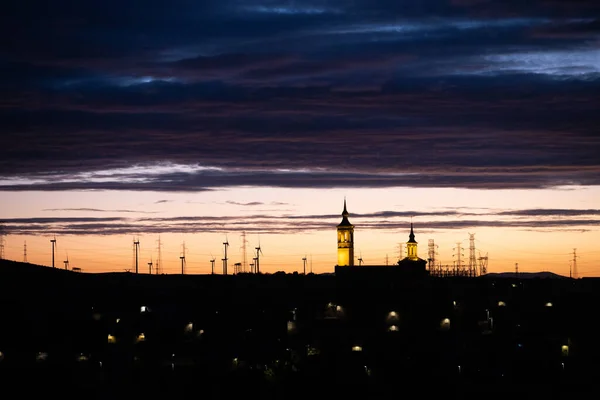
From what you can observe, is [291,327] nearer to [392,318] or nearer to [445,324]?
[392,318]

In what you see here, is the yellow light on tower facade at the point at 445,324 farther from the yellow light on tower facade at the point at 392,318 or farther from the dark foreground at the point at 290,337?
the yellow light on tower facade at the point at 392,318

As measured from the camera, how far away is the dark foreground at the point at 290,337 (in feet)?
234

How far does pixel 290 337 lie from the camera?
106 metres

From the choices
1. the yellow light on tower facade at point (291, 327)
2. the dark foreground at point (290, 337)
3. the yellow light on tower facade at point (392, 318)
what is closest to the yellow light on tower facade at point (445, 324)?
the dark foreground at point (290, 337)

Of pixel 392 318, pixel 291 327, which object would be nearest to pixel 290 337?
pixel 291 327

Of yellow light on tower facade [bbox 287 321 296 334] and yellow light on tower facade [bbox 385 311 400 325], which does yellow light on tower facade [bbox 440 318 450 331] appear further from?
yellow light on tower facade [bbox 287 321 296 334]

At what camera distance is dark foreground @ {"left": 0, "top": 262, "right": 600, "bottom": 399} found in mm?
71375

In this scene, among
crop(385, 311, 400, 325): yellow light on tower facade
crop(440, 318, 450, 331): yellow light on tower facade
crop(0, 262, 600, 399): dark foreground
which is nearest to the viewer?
crop(0, 262, 600, 399): dark foreground

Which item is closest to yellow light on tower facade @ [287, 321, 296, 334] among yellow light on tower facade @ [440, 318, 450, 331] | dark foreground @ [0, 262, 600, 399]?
dark foreground @ [0, 262, 600, 399]

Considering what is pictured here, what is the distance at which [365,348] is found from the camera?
9438cm

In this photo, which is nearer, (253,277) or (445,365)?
(445,365)

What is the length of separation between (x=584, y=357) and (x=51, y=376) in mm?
45536

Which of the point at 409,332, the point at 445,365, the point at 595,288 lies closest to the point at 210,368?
the point at 445,365

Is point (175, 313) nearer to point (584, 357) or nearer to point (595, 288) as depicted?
point (584, 357)
